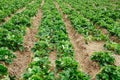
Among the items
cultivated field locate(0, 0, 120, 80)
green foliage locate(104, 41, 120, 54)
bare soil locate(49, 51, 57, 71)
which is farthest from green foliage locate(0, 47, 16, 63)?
green foliage locate(104, 41, 120, 54)

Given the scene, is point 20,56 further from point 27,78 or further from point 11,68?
point 27,78

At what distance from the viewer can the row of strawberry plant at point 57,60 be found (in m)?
9.09

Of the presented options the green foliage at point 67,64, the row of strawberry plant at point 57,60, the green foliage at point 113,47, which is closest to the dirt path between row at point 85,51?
the green foliage at point 113,47

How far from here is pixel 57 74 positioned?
10.2 meters

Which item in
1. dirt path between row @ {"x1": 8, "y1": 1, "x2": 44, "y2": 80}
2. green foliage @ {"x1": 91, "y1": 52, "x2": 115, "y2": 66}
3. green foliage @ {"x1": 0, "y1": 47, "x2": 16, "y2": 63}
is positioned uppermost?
green foliage @ {"x1": 0, "y1": 47, "x2": 16, "y2": 63}

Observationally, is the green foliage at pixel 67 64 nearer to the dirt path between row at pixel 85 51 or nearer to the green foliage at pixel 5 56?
the dirt path between row at pixel 85 51

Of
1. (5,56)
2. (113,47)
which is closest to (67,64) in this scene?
(5,56)

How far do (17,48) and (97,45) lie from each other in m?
4.73

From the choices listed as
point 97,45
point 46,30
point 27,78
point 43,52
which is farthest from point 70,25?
point 27,78

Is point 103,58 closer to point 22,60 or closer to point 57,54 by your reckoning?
point 57,54

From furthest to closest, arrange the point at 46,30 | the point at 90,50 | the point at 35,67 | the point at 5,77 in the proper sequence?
the point at 46,30 → the point at 90,50 → the point at 35,67 → the point at 5,77

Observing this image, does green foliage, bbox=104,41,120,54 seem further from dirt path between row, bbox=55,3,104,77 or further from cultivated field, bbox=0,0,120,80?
dirt path between row, bbox=55,3,104,77

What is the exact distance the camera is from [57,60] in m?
10.7

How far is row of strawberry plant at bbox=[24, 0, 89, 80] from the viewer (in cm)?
909
